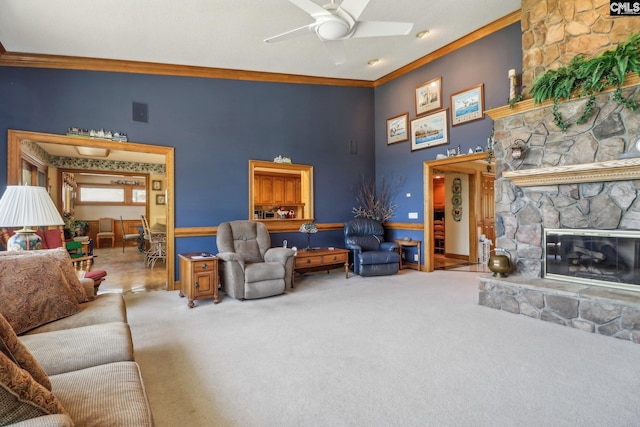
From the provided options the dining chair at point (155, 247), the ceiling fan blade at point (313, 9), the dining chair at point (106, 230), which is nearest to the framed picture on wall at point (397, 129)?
the ceiling fan blade at point (313, 9)

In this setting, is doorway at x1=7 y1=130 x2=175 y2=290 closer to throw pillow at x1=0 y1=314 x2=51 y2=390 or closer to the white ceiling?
the white ceiling

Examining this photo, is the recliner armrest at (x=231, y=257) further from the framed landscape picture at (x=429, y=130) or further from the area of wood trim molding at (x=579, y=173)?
the framed landscape picture at (x=429, y=130)

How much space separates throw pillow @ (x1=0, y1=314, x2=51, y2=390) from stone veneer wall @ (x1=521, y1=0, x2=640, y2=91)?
5.03m

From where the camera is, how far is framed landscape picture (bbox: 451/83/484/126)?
494 centimetres

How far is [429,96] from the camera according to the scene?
18.7 ft

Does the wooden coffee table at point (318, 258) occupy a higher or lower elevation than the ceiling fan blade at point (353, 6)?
lower

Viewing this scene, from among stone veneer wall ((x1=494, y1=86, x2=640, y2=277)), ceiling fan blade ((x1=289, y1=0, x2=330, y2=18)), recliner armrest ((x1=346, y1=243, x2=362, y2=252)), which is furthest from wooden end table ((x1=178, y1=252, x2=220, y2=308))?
stone veneer wall ((x1=494, y1=86, x2=640, y2=277))

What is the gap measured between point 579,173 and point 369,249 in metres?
3.32

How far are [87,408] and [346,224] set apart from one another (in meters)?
4.94

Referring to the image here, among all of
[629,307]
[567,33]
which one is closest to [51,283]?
[629,307]

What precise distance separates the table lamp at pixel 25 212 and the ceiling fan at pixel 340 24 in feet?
8.17

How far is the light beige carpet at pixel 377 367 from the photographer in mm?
1742

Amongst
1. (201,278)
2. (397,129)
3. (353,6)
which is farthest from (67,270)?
(397,129)

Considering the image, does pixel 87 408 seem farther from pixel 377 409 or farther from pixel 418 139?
pixel 418 139
